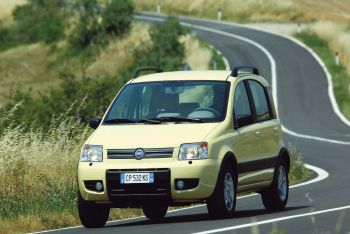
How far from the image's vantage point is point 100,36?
74625mm

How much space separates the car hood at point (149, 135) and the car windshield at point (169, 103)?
0.23 metres

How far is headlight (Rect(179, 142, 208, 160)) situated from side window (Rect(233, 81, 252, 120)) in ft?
3.84

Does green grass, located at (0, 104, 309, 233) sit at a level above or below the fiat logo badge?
below

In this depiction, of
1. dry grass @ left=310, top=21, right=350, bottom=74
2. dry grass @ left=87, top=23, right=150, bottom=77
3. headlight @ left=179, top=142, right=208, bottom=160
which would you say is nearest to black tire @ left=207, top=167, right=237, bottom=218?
headlight @ left=179, top=142, right=208, bottom=160

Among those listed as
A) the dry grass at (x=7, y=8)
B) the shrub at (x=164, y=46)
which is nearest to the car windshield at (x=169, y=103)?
the shrub at (x=164, y=46)

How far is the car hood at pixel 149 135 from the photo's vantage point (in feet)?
45.6

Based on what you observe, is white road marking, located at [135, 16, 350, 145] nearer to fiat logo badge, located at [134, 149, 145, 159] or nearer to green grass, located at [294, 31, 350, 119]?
green grass, located at [294, 31, 350, 119]

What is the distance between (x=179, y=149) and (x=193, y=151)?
160 mm

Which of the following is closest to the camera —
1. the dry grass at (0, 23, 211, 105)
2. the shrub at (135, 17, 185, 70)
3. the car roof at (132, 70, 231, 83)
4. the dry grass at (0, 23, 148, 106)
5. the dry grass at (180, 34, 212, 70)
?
the car roof at (132, 70, 231, 83)

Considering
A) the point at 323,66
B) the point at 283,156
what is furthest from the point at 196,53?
the point at 283,156

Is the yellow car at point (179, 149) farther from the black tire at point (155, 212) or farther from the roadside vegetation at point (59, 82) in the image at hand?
the roadside vegetation at point (59, 82)

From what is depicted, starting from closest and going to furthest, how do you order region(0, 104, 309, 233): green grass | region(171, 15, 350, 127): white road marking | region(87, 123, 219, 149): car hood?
region(87, 123, 219, 149): car hood → region(0, 104, 309, 233): green grass → region(171, 15, 350, 127): white road marking

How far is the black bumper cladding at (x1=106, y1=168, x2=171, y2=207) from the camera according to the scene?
13.8 meters

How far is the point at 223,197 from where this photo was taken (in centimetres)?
1417
